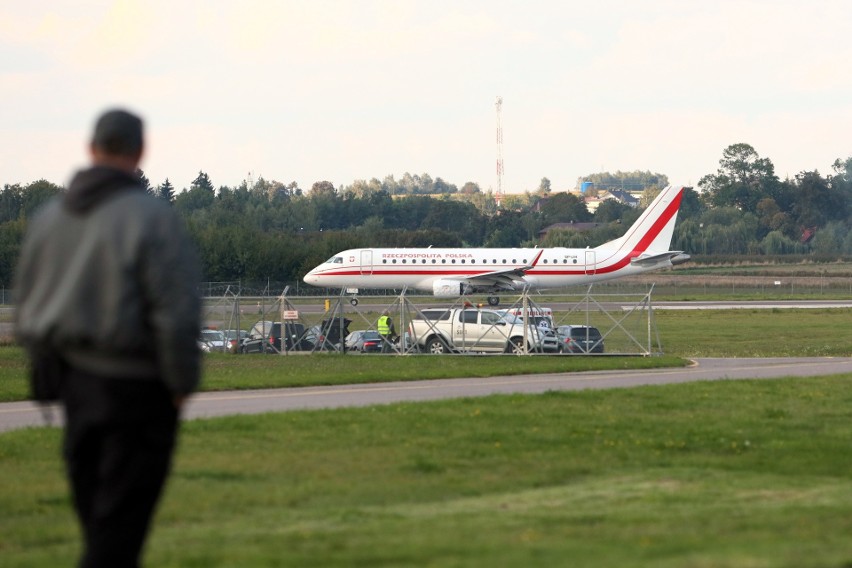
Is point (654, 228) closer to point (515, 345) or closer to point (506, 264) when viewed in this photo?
point (506, 264)

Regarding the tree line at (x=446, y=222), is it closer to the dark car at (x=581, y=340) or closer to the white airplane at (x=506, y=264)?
the white airplane at (x=506, y=264)

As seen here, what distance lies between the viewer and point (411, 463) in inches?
580

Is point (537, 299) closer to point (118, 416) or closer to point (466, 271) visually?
point (466, 271)

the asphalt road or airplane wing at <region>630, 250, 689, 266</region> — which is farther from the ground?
airplane wing at <region>630, 250, 689, 266</region>

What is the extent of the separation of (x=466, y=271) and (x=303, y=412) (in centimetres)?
5324

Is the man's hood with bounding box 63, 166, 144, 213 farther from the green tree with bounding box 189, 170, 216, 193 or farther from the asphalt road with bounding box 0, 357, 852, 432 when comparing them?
the green tree with bounding box 189, 170, 216, 193

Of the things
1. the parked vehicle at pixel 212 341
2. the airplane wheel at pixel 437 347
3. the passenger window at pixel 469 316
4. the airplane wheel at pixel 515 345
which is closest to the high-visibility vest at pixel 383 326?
the airplane wheel at pixel 437 347

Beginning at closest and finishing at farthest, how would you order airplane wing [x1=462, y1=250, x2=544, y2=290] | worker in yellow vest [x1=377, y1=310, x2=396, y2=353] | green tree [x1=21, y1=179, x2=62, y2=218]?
worker in yellow vest [x1=377, y1=310, x2=396, y2=353], airplane wing [x1=462, y1=250, x2=544, y2=290], green tree [x1=21, y1=179, x2=62, y2=218]

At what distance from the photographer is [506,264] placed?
73375 mm

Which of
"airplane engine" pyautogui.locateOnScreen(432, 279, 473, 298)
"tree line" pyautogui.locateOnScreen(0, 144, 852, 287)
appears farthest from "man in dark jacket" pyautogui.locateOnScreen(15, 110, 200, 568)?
"tree line" pyautogui.locateOnScreen(0, 144, 852, 287)

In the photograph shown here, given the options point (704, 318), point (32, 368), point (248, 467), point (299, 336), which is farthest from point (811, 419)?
point (704, 318)

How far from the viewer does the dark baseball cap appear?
19.7 feet

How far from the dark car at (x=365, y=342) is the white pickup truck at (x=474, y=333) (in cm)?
164

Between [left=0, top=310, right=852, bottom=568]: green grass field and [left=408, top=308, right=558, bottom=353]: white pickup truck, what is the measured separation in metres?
14.4
